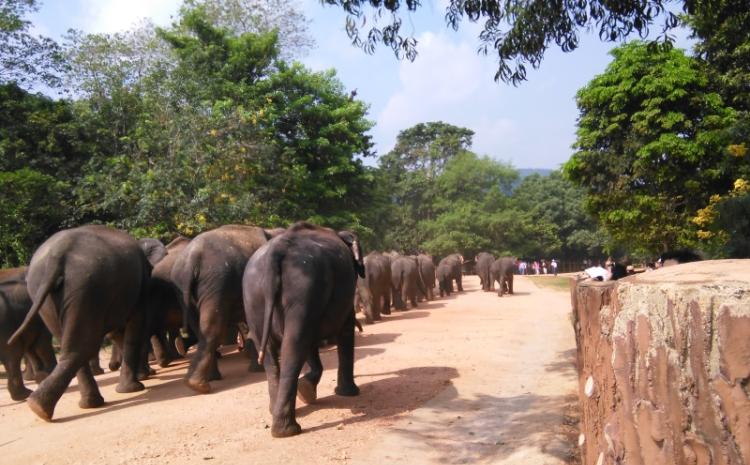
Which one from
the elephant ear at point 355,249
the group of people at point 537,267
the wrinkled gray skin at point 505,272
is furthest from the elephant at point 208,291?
the group of people at point 537,267

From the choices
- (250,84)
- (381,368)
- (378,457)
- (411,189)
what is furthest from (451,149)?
(378,457)

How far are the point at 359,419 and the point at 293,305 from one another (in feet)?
4.44

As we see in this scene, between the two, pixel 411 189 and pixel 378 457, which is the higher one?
pixel 411 189

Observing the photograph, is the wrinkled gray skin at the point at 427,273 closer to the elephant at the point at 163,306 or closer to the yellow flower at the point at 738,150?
the yellow flower at the point at 738,150

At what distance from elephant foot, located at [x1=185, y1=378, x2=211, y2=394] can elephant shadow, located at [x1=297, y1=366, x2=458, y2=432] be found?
1.51 m

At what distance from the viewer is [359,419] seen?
6.02 metres

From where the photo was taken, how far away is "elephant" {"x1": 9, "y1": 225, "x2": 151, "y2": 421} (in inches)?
251

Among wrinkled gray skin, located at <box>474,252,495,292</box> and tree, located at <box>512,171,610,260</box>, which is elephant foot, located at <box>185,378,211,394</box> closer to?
wrinkled gray skin, located at <box>474,252,495,292</box>

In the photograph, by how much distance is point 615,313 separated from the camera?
9.31 feet

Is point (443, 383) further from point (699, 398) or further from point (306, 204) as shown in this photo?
point (306, 204)

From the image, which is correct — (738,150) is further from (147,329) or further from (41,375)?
(41,375)

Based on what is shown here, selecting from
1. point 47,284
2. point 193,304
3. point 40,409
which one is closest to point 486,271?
point 193,304

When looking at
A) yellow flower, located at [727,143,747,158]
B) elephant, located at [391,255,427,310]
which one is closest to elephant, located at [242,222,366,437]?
yellow flower, located at [727,143,747,158]

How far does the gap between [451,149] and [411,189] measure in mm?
7715
